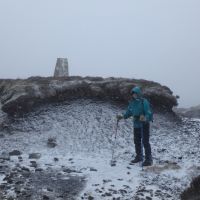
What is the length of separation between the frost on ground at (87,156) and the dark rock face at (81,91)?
0.60 meters

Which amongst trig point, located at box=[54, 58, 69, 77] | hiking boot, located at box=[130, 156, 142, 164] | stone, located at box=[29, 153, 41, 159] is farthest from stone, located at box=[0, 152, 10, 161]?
trig point, located at box=[54, 58, 69, 77]

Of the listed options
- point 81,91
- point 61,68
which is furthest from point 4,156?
point 61,68

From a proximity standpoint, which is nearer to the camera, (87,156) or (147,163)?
(147,163)

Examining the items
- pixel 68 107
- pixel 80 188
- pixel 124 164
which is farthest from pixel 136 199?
pixel 68 107

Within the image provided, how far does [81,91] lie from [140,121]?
8100 millimetres

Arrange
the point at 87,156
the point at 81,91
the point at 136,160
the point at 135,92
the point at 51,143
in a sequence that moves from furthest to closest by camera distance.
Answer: the point at 81,91
the point at 51,143
the point at 87,156
the point at 136,160
the point at 135,92

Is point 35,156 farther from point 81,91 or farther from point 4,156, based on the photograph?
point 81,91

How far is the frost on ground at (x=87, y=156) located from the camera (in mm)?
15562

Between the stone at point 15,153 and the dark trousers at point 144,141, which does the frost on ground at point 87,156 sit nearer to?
the stone at point 15,153

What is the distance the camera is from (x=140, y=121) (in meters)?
18.5

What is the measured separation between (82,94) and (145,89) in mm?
3627

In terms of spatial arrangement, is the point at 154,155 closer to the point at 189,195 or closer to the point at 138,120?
the point at 138,120

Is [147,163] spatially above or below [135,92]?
below

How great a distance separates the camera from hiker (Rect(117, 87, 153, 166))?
18.2 m
